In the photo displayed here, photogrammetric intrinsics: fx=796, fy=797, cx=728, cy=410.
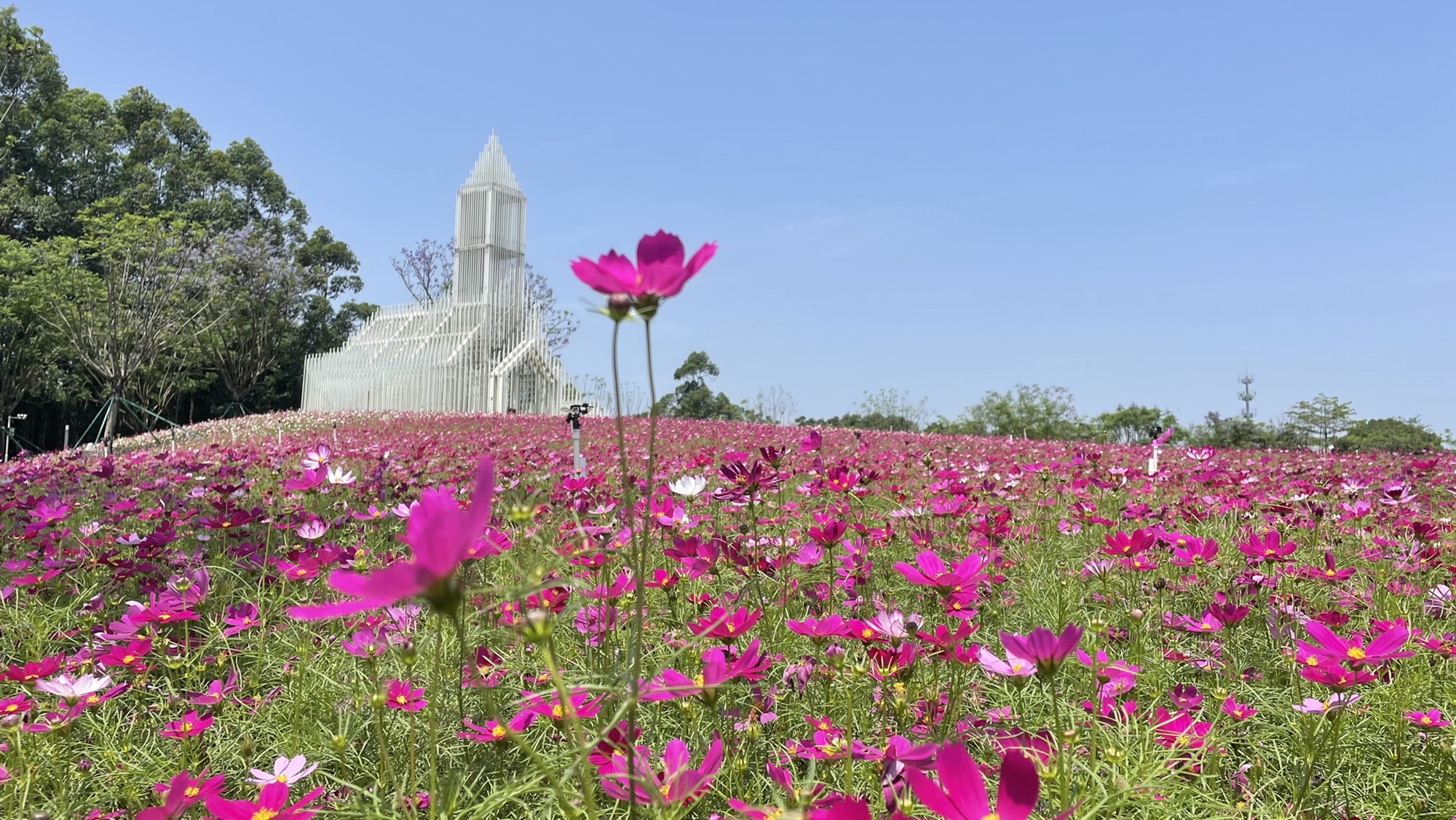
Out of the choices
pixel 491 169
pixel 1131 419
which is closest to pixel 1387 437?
pixel 1131 419

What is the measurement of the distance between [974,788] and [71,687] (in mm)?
1388

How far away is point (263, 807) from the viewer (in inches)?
36.6

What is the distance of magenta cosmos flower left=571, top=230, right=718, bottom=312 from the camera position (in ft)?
1.88

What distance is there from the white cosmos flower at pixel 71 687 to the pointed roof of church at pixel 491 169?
21.2 m

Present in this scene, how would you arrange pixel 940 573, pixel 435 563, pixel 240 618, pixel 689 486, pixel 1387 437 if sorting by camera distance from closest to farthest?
pixel 435 563 < pixel 940 573 < pixel 240 618 < pixel 689 486 < pixel 1387 437

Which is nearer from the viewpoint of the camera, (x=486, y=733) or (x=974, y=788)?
(x=974, y=788)

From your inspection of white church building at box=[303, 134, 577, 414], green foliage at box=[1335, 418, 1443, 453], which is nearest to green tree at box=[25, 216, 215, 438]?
white church building at box=[303, 134, 577, 414]

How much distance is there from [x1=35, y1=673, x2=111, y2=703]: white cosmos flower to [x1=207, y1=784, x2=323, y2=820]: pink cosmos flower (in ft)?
1.49

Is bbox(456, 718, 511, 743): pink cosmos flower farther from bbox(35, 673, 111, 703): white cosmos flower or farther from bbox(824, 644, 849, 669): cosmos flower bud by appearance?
bbox(35, 673, 111, 703): white cosmos flower

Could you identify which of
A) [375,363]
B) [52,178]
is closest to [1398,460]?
[375,363]

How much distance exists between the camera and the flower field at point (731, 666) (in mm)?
794

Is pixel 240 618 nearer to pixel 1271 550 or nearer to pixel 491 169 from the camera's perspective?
pixel 1271 550

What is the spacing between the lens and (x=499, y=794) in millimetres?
832

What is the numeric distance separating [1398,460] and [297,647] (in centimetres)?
839
